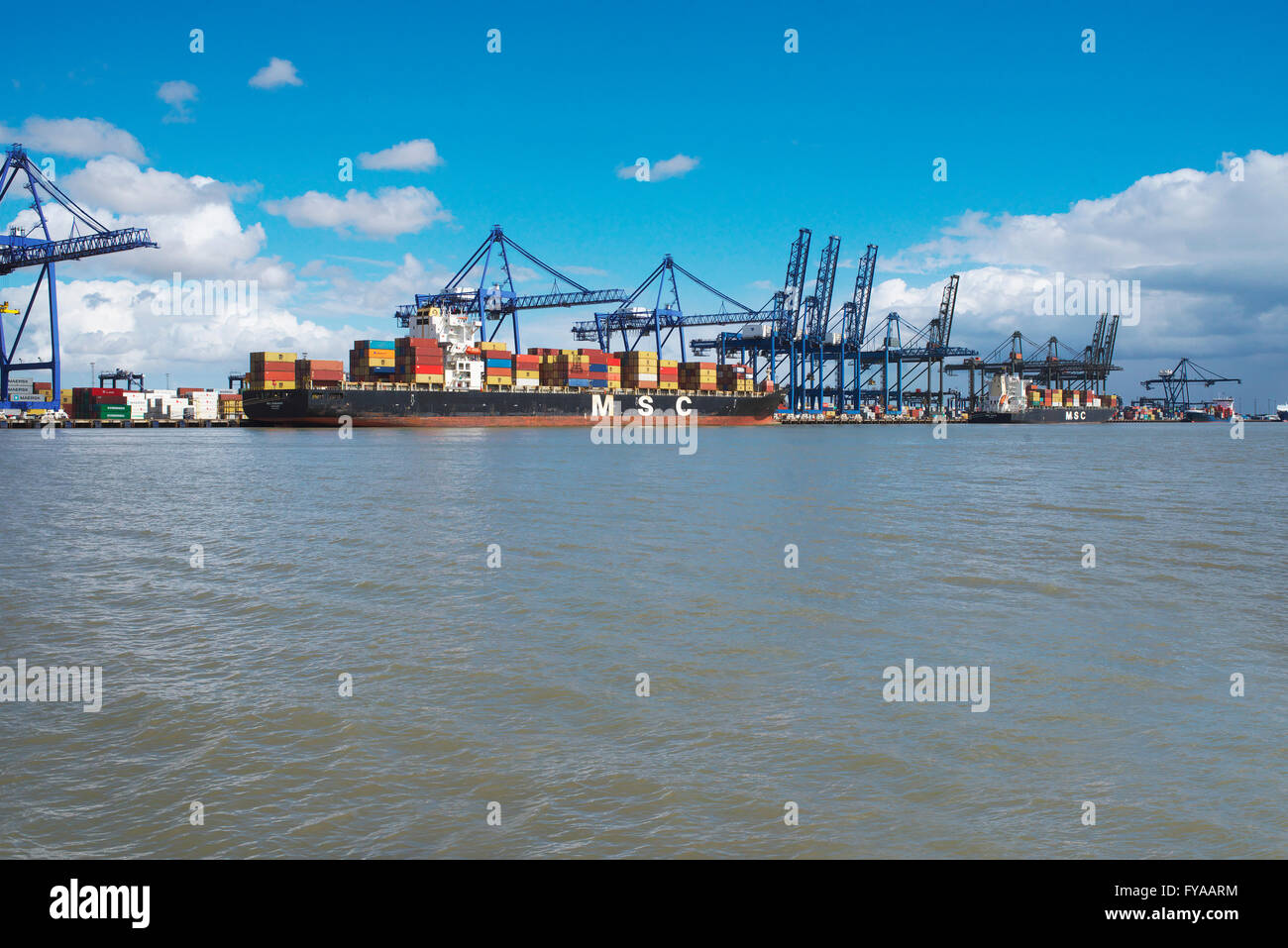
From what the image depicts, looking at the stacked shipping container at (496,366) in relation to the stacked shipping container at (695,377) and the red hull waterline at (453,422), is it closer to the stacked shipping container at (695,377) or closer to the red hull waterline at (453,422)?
the red hull waterline at (453,422)

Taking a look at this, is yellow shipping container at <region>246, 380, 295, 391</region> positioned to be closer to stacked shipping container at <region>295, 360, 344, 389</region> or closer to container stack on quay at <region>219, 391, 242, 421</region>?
stacked shipping container at <region>295, 360, 344, 389</region>


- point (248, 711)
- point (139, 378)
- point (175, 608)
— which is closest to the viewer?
point (248, 711)

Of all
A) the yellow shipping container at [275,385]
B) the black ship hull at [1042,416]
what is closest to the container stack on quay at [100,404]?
the yellow shipping container at [275,385]

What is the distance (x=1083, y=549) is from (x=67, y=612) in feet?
53.1

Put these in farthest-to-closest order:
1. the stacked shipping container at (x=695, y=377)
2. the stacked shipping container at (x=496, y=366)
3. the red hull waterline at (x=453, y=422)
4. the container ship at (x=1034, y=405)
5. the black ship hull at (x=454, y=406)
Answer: the container ship at (x=1034, y=405) → the stacked shipping container at (x=695, y=377) → the stacked shipping container at (x=496, y=366) → the red hull waterline at (x=453, y=422) → the black ship hull at (x=454, y=406)

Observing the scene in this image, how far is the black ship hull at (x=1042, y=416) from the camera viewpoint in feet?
531

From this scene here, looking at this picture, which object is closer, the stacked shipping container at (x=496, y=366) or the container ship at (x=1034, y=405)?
the stacked shipping container at (x=496, y=366)

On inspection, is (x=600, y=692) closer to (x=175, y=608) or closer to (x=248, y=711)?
(x=248, y=711)

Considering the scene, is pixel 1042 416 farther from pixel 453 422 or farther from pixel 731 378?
pixel 453 422

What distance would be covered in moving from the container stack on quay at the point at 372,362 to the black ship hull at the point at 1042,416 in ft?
398

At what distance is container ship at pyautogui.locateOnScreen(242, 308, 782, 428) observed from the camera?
79062 mm

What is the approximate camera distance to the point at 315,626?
10164 millimetres

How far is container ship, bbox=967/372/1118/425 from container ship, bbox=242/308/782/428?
81681 mm

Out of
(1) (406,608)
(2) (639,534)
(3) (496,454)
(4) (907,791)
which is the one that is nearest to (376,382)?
(3) (496,454)
